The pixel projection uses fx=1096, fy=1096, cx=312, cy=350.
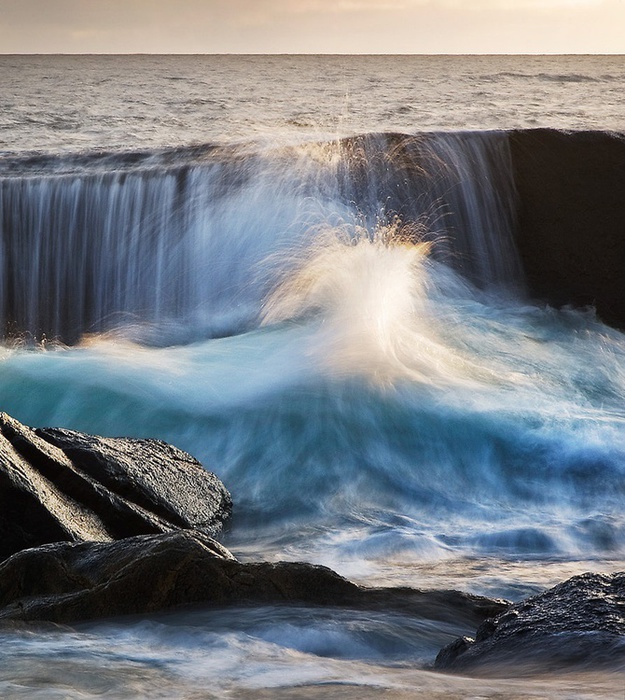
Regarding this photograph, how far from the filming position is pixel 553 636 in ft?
11.7

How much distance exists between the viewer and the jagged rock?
4125mm

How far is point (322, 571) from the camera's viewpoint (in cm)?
430

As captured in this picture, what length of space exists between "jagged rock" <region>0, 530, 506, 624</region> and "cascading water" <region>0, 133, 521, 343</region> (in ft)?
23.5

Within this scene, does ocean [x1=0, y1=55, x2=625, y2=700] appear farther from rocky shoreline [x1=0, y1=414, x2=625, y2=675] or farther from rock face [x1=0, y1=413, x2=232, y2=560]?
rock face [x1=0, y1=413, x2=232, y2=560]

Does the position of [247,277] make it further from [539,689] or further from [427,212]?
[539,689]

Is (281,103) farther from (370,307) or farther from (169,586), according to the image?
(169,586)

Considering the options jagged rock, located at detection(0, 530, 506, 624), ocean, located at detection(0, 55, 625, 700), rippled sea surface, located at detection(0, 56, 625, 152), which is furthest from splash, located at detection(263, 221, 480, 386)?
jagged rock, located at detection(0, 530, 506, 624)

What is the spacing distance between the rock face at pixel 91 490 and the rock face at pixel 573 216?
20.9ft

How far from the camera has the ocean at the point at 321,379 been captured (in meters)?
3.81

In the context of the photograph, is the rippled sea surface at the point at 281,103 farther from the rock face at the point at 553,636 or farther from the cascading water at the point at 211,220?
the rock face at the point at 553,636

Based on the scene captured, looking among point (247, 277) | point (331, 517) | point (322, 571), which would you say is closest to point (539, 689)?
point (322, 571)

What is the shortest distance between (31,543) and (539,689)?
9.71ft

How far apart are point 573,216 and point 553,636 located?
913 centimetres

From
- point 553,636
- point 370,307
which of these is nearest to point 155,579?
point 553,636
